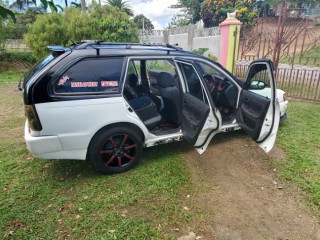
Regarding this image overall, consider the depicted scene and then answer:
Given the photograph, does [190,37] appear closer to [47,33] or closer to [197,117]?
[47,33]

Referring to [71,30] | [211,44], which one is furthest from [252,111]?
[71,30]

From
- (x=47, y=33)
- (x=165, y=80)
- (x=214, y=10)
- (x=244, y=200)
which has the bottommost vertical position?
(x=244, y=200)

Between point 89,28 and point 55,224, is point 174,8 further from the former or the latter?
point 55,224

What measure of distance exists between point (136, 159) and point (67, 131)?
1.03m

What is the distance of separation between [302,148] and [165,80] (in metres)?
2.51

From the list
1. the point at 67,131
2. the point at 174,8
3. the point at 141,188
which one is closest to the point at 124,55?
the point at 67,131

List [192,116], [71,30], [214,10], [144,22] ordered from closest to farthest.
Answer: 1. [192,116]
2. [71,30]
3. [214,10]
4. [144,22]

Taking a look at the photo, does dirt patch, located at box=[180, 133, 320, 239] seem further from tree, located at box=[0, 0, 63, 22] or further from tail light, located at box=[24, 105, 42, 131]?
tree, located at box=[0, 0, 63, 22]

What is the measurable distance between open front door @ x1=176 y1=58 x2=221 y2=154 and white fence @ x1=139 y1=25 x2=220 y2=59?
7.51 meters

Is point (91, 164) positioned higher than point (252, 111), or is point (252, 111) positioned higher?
point (252, 111)

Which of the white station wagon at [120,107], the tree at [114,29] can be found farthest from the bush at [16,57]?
the white station wagon at [120,107]

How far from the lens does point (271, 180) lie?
3148 mm

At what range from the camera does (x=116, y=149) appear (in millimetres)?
3203

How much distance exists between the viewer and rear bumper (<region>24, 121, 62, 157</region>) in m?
2.79
